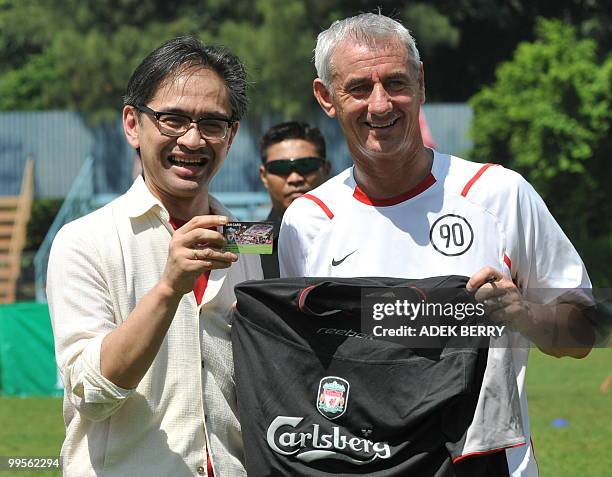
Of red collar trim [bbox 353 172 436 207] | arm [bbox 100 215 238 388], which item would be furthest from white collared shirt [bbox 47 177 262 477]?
red collar trim [bbox 353 172 436 207]

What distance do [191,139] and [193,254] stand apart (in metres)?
0.46

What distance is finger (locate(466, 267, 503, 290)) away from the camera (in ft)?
10.9

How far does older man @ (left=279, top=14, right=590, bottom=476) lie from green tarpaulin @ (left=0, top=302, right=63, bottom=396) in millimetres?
9797

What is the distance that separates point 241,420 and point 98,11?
27.5m

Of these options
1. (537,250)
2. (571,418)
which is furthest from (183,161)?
(571,418)

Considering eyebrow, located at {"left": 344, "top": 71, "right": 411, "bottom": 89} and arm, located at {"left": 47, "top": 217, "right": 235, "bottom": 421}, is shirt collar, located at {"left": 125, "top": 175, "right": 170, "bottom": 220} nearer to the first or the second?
arm, located at {"left": 47, "top": 217, "right": 235, "bottom": 421}

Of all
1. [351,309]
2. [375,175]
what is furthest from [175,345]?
[375,175]

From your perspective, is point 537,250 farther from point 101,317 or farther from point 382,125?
point 101,317

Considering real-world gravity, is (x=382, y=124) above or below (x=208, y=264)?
above

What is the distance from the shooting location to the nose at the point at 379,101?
3725 millimetres

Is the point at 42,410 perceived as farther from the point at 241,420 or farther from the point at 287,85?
the point at 287,85

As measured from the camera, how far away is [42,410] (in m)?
12.5

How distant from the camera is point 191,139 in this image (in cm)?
351

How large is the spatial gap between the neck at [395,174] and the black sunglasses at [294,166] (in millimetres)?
3767
